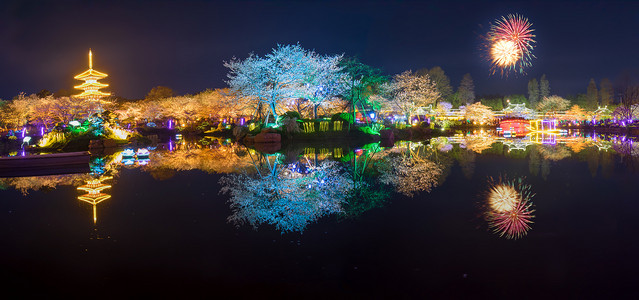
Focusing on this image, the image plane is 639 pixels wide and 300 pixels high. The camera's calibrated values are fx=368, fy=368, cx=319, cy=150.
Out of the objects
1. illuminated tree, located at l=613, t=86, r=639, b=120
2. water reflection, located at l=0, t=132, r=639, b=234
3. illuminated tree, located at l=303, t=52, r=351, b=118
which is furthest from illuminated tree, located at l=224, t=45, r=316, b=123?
illuminated tree, located at l=613, t=86, r=639, b=120

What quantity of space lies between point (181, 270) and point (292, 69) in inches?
1267

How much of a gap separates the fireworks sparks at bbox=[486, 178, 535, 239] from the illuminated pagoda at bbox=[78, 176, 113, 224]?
7.36m

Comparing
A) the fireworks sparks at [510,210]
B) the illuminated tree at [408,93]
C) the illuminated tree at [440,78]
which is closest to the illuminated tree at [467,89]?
the illuminated tree at [440,78]

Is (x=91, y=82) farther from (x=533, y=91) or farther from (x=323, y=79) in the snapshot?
(x=533, y=91)

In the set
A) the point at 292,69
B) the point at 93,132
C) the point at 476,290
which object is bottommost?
the point at 476,290

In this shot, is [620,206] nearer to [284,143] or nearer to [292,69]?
[284,143]

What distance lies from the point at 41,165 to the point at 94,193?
7.28 m

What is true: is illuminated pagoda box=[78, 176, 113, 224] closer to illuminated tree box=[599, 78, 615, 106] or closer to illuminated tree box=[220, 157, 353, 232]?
illuminated tree box=[220, 157, 353, 232]

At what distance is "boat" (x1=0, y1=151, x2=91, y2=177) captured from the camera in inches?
549

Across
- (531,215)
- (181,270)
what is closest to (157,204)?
(181,270)

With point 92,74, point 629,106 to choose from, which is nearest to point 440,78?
point 629,106

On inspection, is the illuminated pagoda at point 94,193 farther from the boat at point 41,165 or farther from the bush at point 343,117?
the bush at point 343,117

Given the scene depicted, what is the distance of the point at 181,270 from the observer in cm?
459

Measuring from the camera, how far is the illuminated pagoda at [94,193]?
8.60 metres
